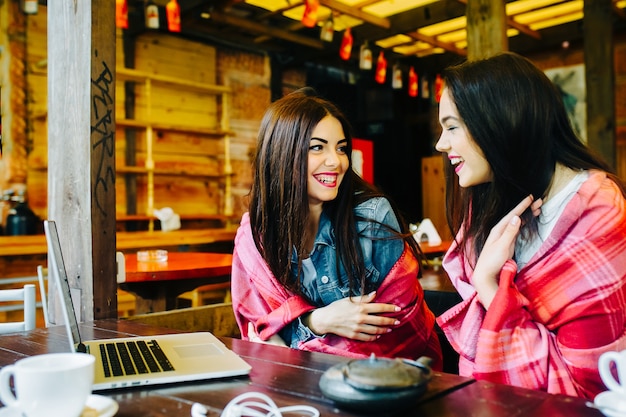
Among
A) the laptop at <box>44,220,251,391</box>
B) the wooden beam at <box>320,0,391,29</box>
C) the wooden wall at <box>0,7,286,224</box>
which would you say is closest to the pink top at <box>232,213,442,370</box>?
the laptop at <box>44,220,251,391</box>

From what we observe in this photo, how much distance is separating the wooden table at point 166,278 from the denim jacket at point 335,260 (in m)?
1.26

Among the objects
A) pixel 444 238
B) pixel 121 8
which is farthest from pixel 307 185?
pixel 444 238

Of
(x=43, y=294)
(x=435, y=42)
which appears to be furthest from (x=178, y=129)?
(x=43, y=294)

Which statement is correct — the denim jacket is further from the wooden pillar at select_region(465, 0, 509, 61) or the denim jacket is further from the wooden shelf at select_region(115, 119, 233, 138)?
the wooden shelf at select_region(115, 119, 233, 138)

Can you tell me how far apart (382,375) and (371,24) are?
6131mm

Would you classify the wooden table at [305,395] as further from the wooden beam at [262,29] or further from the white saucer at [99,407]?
the wooden beam at [262,29]

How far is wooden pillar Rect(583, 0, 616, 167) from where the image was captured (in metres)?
5.28

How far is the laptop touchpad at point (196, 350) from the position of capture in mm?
1351

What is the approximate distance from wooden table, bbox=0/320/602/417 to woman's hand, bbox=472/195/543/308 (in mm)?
411

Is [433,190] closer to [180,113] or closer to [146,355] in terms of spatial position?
[180,113]

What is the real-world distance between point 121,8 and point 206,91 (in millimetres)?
2560

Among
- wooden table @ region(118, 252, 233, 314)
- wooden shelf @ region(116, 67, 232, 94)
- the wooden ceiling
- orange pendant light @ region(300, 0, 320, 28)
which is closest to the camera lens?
wooden table @ region(118, 252, 233, 314)

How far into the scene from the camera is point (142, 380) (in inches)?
45.3

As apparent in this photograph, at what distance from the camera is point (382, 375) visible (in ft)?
3.04
